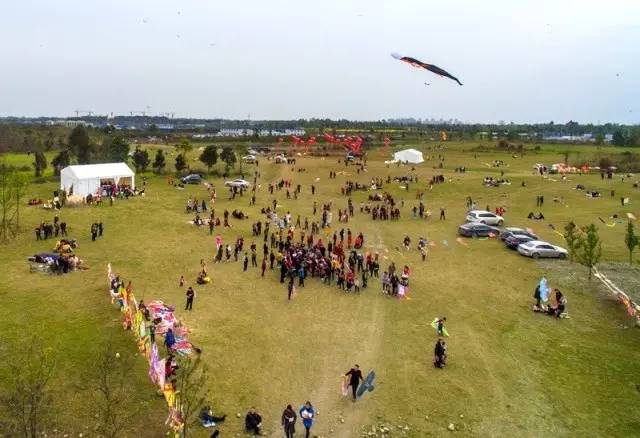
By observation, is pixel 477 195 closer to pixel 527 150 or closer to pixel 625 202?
pixel 625 202

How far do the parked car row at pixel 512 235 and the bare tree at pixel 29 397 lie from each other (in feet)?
85.8

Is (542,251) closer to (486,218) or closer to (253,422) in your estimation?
(486,218)

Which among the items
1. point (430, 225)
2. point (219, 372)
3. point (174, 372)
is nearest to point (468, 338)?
point (219, 372)

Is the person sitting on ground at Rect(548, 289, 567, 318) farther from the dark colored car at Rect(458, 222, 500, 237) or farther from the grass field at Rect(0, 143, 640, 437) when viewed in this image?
the dark colored car at Rect(458, 222, 500, 237)

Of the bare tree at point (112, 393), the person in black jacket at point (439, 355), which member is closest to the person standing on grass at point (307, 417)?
the bare tree at point (112, 393)

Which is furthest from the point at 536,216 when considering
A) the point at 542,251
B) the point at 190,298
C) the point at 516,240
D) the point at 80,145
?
the point at 80,145

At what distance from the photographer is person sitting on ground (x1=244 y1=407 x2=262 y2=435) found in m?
13.7

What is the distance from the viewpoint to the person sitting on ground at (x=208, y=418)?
14031mm

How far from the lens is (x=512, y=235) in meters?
34.8

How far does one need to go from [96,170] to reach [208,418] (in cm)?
3745

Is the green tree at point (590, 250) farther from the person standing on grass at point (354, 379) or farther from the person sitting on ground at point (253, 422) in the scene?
the person sitting on ground at point (253, 422)

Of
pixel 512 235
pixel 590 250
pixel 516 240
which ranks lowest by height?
pixel 516 240

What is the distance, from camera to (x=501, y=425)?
14.5m

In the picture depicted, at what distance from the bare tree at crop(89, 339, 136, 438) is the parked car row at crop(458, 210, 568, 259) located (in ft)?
79.5
